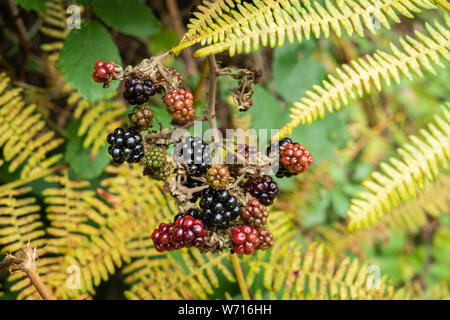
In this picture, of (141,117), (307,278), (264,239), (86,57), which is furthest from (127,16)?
(307,278)

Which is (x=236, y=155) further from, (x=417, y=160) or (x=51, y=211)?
(x=51, y=211)

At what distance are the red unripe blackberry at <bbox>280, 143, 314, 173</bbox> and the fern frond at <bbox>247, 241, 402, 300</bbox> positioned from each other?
30.8 inches

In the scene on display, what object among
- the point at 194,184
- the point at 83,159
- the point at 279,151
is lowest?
the point at 194,184

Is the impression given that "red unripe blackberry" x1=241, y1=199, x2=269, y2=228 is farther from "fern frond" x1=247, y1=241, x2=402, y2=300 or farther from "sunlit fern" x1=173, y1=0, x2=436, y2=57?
"fern frond" x1=247, y1=241, x2=402, y2=300

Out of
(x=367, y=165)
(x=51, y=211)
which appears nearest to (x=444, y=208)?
(x=367, y=165)

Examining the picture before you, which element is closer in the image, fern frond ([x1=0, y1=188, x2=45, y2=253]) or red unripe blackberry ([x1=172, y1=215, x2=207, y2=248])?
red unripe blackberry ([x1=172, y1=215, x2=207, y2=248])

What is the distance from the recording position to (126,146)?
1.16 m

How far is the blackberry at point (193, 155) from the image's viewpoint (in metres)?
1.20

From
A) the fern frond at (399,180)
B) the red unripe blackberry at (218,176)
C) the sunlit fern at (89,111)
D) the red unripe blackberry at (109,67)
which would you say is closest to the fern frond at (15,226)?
the sunlit fern at (89,111)

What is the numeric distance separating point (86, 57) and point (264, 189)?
1203 mm

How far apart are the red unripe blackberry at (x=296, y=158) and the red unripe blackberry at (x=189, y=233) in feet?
1.22

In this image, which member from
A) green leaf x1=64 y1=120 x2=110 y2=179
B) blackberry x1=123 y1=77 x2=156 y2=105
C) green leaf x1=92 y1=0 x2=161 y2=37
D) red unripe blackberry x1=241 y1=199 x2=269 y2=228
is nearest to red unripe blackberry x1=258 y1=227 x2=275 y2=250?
red unripe blackberry x1=241 y1=199 x2=269 y2=228

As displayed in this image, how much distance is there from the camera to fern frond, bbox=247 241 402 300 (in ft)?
5.73

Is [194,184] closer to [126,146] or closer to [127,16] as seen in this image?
[126,146]
